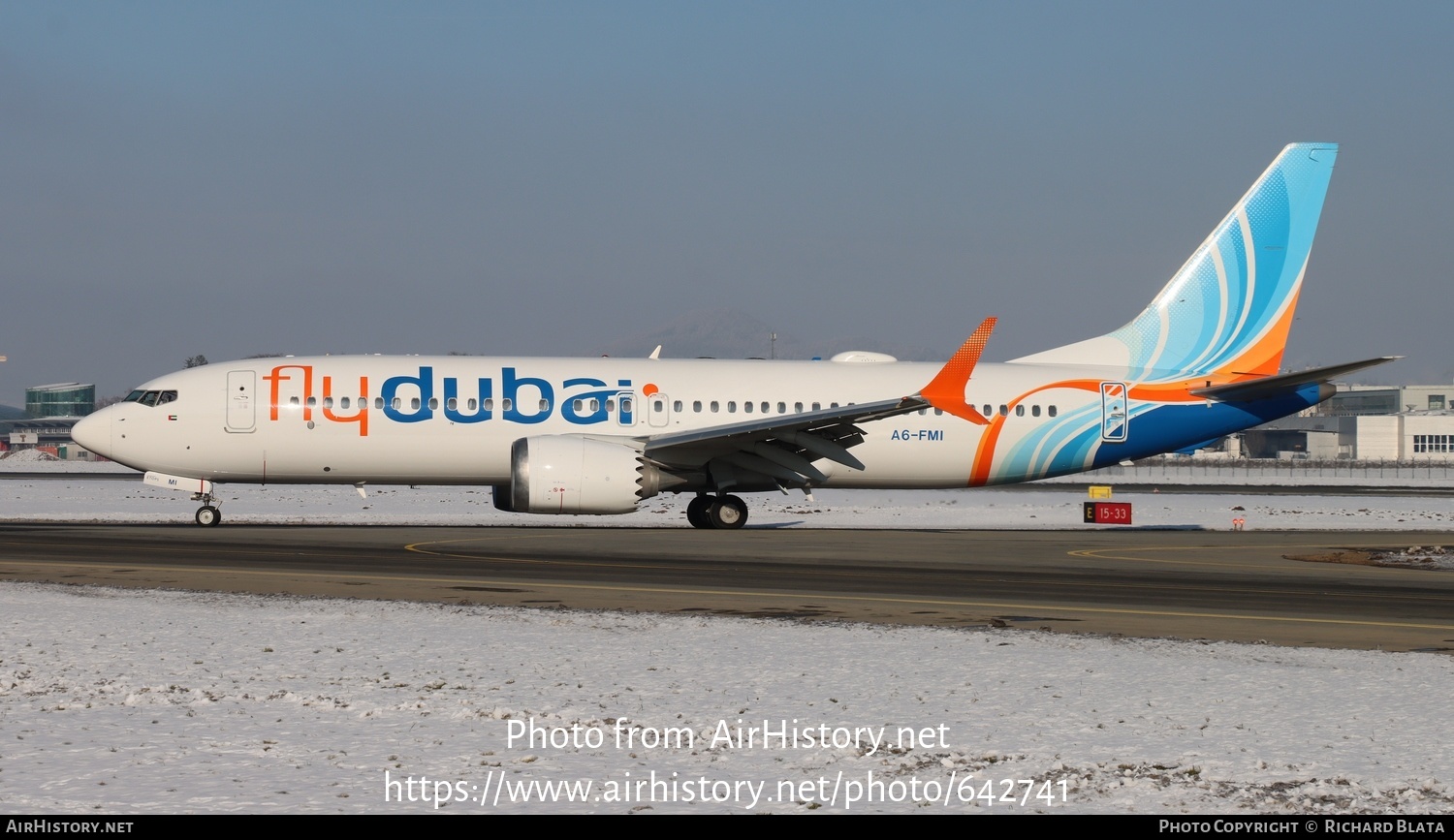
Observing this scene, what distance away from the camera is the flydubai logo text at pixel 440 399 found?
3097 cm

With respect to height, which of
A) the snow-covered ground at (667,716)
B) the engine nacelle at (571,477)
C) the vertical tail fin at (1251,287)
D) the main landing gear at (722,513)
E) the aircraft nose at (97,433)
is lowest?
the snow-covered ground at (667,716)

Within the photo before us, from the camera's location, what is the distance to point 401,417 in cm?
3095

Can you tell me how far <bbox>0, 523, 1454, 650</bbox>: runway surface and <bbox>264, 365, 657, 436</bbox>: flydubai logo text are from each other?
2.83 m

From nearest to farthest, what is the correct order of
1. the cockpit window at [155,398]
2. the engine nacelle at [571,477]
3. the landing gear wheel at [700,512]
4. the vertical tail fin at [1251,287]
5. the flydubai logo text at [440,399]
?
1. the engine nacelle at [571,477]
2. the flydubai logo text at [440,399]
3. the cockpit window at [155,398]
4. the landing gear wheel at [700,512]
5. the vertical tail fin at [1251,287]

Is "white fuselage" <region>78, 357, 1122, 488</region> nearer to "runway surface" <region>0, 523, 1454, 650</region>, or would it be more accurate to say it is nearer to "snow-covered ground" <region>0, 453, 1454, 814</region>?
"runway surface" <region>0, 523, 1454, 650</region>

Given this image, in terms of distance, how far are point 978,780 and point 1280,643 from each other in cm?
733

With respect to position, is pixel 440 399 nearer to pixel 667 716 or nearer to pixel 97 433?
pixel 97 433

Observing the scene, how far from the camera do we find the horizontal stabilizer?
102 ft

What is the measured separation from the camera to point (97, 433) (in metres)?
31.3

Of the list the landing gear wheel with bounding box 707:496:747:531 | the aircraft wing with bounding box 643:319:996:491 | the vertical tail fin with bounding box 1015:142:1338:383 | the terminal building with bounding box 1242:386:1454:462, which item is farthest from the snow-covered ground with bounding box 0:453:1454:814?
the terminal building with bounding box 1242:386:1454:462

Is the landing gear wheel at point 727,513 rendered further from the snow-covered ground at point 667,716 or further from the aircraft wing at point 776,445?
the snow-covered ground at point 667,716

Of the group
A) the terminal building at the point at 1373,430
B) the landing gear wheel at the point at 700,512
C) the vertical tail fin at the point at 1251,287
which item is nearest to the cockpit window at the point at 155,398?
the landing gear wheel at the point at 700,512

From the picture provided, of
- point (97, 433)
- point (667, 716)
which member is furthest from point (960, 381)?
point (667, 716)

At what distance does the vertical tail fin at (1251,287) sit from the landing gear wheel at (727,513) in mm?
11073
